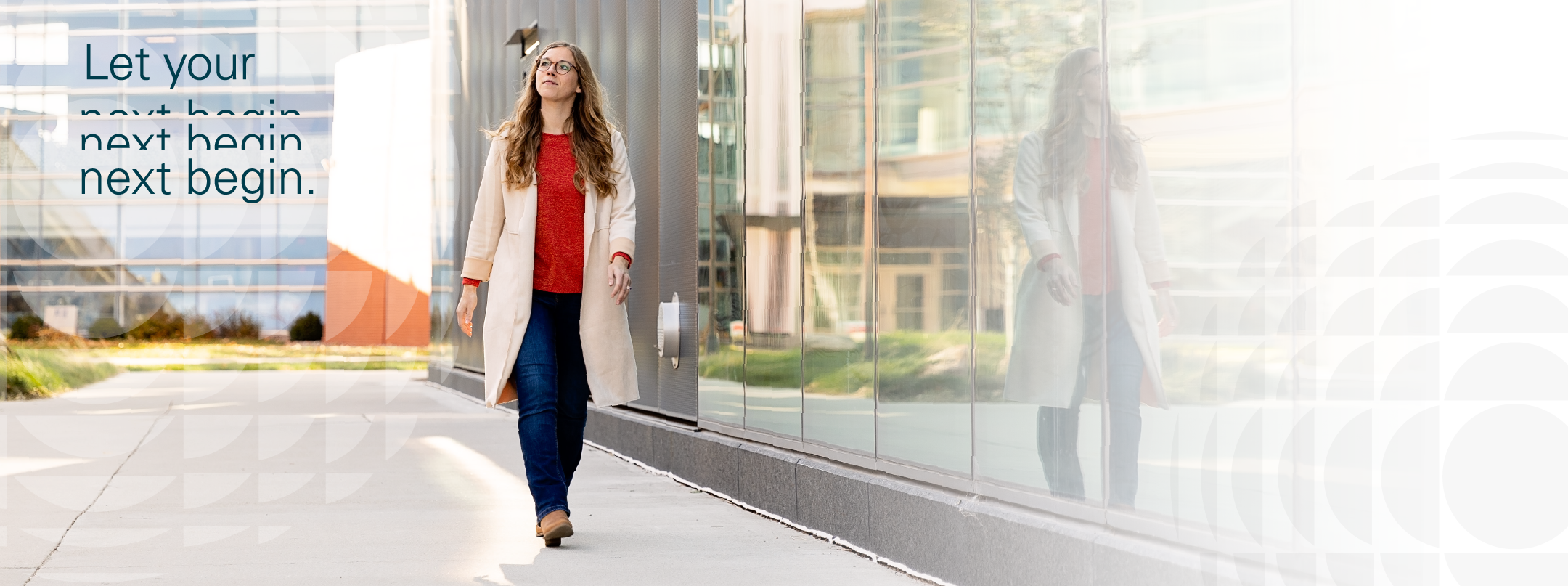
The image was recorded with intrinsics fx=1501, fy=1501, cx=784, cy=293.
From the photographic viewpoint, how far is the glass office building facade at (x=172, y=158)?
3247 cm

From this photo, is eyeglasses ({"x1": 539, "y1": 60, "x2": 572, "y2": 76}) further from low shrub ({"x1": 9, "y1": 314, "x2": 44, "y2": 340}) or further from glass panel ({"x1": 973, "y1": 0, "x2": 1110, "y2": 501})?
low shrub ({"x1": 9, "y1": 314, "x2": 44, "y2": 340})

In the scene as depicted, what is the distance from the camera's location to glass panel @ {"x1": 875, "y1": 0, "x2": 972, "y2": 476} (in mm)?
4676

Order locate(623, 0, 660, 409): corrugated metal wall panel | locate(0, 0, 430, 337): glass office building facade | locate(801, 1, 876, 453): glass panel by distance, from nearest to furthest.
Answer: locate(801, 1, 876, 453): glass panel → locate(623, 0, 660, 409): corrugated metal wall panel → locate(0, 0, 430, 337): glass office building facade

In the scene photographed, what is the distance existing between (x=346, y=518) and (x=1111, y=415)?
3480 millimetres

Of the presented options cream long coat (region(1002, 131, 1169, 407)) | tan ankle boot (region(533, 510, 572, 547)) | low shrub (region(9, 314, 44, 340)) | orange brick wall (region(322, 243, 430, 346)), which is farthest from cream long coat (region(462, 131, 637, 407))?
orange brick wall (region(322, 243, 430, 346))

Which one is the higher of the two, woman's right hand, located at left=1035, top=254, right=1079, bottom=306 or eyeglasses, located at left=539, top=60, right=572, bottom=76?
eyeglasses, located at left=539, top=60, right=572, bottom=76

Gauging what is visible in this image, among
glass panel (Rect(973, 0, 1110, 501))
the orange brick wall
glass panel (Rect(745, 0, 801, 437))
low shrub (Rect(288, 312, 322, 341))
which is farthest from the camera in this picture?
the orange brick wall

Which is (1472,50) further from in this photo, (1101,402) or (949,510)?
(949,510)

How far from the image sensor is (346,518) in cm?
604

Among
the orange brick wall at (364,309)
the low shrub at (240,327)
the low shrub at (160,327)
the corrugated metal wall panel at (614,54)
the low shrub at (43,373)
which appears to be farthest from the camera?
the orange brick wall at (364,309)

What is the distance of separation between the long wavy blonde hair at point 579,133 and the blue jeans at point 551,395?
0.43 m

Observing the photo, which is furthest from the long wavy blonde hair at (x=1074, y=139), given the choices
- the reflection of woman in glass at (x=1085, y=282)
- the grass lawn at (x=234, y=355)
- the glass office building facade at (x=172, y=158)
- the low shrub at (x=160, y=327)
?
the low shrub at (x=160, y=327)

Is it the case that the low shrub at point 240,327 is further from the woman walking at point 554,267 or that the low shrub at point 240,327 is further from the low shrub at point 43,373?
the woman walking at point 554,267

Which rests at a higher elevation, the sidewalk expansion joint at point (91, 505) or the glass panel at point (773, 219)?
the glass panel at point (773, 219)
